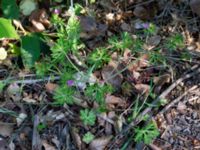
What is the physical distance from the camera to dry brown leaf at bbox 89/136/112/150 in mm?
1638

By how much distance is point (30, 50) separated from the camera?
70.3 inches

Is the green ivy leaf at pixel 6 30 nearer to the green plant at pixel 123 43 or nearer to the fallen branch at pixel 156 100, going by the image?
the green plant at pixel 123 43

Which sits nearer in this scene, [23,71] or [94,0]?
[23,71]

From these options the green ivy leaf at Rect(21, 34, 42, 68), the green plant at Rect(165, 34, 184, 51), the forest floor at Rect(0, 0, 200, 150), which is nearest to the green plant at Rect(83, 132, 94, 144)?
the forest floor at Rect(0, 0, 200, 150)

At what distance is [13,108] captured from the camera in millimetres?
1752

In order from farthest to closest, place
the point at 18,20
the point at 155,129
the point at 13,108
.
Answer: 1. the point at 18,20
2. the point at 13,108
3. the point at 155,129

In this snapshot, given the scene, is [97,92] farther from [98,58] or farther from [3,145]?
[3,145]

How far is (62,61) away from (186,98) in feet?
1.67

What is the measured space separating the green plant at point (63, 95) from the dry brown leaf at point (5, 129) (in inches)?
8.0

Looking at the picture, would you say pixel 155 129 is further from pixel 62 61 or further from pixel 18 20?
pixel 18 20

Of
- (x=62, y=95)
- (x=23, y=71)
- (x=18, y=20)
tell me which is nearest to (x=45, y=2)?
(x=18, y=20)

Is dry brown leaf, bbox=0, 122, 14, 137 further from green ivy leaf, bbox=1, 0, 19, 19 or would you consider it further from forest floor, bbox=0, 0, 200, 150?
green ivy leaf, bbox=1, 0, 19, 19

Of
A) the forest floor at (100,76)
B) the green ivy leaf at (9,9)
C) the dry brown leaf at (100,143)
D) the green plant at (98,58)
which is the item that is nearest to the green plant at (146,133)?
the forest floor at (100,76)

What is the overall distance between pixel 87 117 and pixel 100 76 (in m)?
0.21
